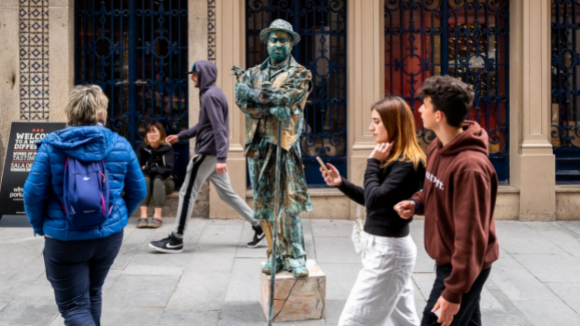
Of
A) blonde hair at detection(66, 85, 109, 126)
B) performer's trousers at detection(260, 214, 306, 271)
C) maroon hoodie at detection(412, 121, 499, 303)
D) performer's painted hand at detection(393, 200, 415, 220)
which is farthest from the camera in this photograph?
performer's trousers at detection(260, 214, 306, 271)

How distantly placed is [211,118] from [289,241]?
7.44 ft

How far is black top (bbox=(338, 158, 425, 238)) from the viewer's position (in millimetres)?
3918

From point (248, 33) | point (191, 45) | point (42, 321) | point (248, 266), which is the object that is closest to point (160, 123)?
point (191, 45)

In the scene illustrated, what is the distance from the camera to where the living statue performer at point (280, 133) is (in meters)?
5.52

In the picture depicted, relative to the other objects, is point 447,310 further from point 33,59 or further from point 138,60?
point 33,59

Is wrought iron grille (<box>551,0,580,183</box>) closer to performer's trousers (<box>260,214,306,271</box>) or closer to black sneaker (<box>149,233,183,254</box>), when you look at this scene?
black sneaker (<box>149,233,183,254</box>)

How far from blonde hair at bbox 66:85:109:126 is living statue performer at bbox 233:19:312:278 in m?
1.34

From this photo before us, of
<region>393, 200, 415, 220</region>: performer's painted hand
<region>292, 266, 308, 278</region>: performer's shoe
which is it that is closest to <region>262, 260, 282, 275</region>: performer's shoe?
<region>292, 266, 308, 278</region>: performer's shoe

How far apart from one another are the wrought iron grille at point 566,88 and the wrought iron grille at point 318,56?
9.66ft

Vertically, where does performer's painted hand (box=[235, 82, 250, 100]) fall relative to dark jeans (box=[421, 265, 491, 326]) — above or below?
above

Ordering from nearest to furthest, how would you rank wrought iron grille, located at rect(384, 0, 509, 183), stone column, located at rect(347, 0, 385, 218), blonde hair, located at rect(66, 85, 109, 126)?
blonde hair, located at rect(66, 85, 109, 126)
stone column, located at rect(347, 0, 385, 218)
wrought iron grille, located at rect(384, 0, 509, 183)

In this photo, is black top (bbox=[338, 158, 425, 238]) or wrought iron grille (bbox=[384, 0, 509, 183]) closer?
black top (bbox=[338, 158, 425, 238])

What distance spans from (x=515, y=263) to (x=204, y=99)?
3638mm

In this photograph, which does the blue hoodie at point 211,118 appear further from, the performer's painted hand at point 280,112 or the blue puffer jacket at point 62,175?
the blue puffer jacket at point 62,175
